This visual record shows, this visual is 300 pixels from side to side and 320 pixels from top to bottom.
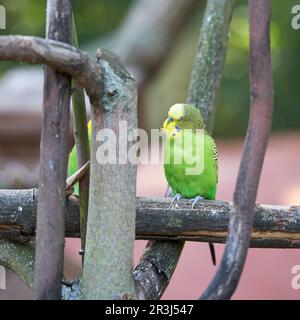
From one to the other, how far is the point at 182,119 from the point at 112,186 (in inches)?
32.4

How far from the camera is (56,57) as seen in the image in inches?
50.9

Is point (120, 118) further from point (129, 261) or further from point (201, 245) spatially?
point (201, 245)

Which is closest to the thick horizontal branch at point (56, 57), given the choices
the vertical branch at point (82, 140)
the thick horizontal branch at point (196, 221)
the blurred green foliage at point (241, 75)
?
the vertical branch at point (82, 140)

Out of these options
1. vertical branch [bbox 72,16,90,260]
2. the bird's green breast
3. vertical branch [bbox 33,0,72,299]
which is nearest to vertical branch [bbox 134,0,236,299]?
the bird's green breast

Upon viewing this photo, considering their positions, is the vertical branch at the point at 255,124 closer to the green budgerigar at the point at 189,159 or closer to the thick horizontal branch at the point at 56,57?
the thick horizontal branch at the point at 56,57

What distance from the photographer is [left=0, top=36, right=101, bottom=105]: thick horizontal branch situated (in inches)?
49.0

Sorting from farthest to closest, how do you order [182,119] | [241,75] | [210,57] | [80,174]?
[241,75]
[210,57]
[182,119]
[80,174]

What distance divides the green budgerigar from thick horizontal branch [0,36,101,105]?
920mm

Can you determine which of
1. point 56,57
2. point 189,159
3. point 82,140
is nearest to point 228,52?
point 189,159

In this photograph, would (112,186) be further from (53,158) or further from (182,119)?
(182,119)

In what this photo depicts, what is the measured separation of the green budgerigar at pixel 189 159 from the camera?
2357mm

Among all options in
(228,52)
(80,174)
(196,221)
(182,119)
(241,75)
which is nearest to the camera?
(80,174)

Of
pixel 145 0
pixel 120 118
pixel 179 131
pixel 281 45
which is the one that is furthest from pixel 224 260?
pixel 281 45

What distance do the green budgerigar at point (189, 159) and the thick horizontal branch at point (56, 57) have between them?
92cm
